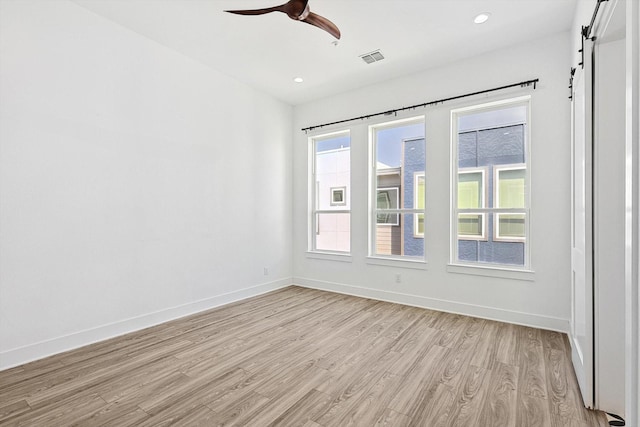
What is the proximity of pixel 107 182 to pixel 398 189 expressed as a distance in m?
3.59

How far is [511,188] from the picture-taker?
3.67 meters

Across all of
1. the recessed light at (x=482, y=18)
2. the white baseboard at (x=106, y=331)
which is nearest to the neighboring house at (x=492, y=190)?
the recessed light at (x=482, y=18)

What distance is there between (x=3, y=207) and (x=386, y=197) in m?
4.18

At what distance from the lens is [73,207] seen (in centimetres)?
289

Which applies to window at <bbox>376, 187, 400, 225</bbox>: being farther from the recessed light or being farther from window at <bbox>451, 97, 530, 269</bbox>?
the recessed light

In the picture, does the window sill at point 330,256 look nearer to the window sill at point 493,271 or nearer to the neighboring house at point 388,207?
the neighboring house at point 388,207

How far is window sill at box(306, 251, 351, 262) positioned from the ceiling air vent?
279 centimetres

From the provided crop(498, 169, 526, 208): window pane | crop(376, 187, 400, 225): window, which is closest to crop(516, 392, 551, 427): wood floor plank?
crop(498, 169, 526, 208): window pane

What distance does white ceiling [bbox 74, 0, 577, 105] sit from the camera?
289 cm

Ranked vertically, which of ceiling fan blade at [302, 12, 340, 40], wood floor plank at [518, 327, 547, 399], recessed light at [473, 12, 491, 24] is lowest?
wood floor plank at [518, 327, 547, 399]

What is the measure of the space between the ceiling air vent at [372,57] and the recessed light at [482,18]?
41.6 inches

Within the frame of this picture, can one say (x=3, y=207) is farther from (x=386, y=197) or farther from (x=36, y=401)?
(x=386, y=197)

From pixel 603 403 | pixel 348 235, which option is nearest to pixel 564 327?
pixel 603 403

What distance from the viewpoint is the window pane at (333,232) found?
509cm
